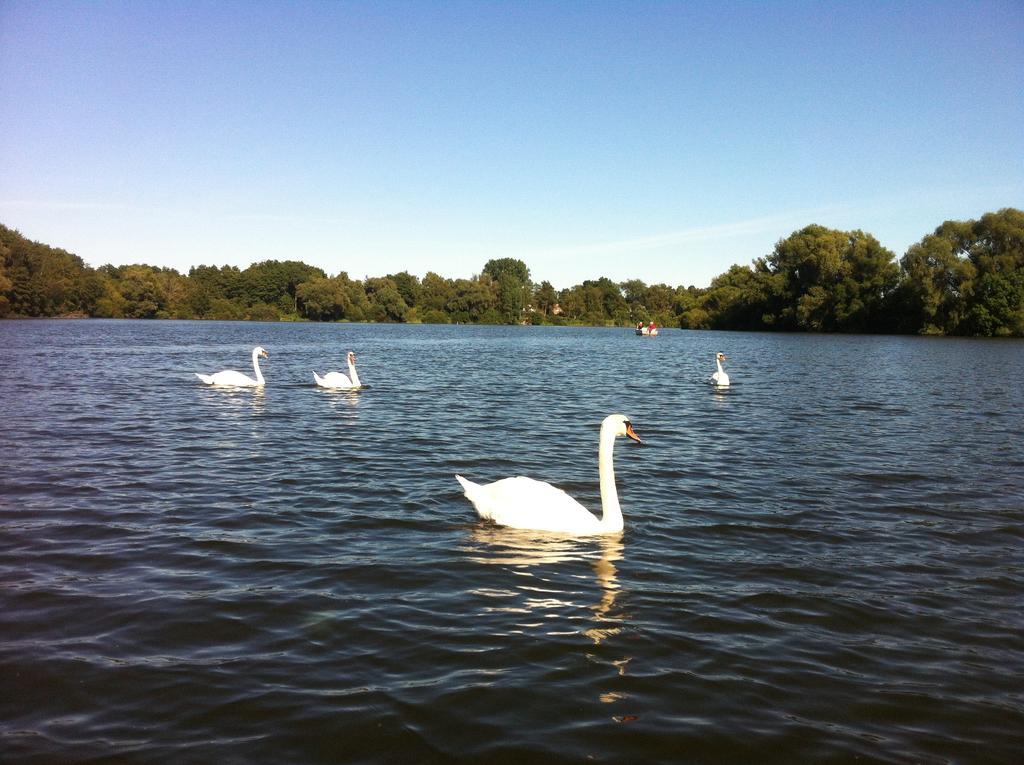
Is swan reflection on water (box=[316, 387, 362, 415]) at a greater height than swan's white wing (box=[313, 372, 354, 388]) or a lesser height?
lesser

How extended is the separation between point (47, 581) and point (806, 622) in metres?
6.51

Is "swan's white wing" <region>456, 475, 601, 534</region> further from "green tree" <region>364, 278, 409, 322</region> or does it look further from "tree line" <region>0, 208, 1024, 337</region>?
"green tree" <region>364, 278, 409, 322</region>

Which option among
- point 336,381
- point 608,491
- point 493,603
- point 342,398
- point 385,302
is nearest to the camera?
point 493,603

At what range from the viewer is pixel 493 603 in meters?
6.32

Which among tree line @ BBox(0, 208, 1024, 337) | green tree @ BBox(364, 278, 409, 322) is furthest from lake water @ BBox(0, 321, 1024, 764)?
green tree @ BBox(364, 278, 409, 322)

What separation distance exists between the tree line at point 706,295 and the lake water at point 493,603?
74.4 metres

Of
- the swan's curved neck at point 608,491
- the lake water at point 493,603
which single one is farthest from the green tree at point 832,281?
the swan's curved neck at point 608,491

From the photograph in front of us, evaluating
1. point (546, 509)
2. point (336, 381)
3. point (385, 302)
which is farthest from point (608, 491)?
point (385, 302)

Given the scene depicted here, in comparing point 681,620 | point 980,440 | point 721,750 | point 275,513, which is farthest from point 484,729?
point 980,440

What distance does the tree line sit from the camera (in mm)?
77812

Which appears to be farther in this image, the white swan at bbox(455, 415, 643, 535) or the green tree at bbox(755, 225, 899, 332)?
the green tree at bbox(755, 225, 899, 332)

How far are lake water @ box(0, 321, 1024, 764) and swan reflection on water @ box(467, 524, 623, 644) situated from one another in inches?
1.4

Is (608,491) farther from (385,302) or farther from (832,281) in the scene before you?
(385,302)

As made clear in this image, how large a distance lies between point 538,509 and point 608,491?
86 cm
